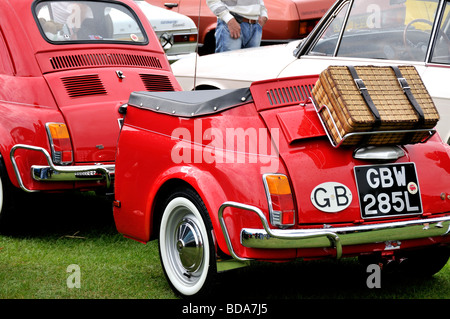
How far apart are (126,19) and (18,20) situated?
3.61ft

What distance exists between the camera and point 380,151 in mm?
3795

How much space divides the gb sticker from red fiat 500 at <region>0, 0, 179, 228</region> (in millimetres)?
2123

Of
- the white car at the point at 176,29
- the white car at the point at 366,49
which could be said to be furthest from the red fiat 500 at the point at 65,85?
the white car at the point at 176,29

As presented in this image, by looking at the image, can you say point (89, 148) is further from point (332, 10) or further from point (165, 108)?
point (332, 10)

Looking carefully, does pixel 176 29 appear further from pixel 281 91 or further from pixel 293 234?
pixel 293 234

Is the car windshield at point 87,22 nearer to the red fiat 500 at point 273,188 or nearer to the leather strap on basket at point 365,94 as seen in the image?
the red fiat 500 at point 273,188

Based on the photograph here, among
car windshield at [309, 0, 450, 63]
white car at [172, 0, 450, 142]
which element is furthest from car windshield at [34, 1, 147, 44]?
car windshield at [309, 0, 450, 63]

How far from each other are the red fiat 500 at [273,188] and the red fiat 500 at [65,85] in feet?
4.22

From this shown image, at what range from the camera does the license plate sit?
12.2 feet

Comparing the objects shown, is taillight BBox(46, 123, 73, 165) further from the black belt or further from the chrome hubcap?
the black belt

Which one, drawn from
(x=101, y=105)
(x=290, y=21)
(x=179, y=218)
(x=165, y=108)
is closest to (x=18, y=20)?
(x=101, y=105)

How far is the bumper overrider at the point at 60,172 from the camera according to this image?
5262 mm

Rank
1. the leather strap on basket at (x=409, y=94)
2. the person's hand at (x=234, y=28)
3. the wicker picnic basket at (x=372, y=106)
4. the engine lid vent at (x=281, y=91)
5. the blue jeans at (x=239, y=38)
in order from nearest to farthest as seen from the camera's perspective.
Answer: the wicker picnic basket at (x=372, y=106), the leather strap on basket at (x=409, y=94), the engine lid vent at (x=281, y=91), the person's hand at (x=234, y=28), the blue jeans at (x=239, y=38)

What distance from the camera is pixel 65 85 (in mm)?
5664
